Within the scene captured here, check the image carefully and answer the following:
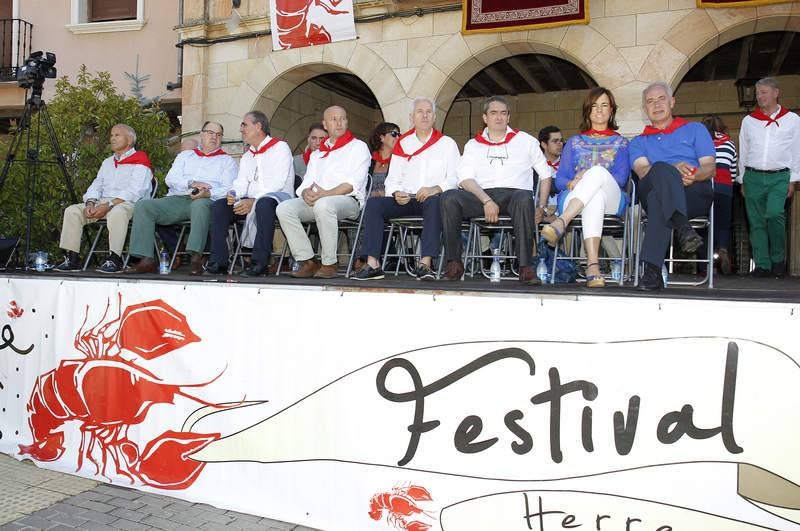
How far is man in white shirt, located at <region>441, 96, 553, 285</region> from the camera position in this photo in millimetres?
4586

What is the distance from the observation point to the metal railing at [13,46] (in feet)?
41.8

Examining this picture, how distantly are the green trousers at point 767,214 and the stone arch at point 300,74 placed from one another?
3891mm

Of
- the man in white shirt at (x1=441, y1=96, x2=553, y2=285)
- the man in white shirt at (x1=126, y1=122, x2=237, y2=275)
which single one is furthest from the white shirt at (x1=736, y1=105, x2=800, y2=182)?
the man in white shirt at (x1=126, y1=122, x2=237, y2=275)

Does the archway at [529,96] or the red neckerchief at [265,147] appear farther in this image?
the archway at [529,96]

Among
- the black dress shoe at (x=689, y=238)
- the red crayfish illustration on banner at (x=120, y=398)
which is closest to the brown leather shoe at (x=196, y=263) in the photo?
the red crayfish illustration on banner at (x=120, y=398)

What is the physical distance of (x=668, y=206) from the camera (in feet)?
12.2

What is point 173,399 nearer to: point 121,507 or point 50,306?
point 121,507

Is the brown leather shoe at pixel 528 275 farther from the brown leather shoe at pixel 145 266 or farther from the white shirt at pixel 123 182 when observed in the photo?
the white shirt at pixel 123 182

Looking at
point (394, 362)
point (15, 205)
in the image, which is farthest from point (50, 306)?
point (15, 205)

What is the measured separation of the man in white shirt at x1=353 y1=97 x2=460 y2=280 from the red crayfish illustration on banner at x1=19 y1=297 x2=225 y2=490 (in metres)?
1.51

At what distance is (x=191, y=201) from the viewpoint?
5973 millimetres

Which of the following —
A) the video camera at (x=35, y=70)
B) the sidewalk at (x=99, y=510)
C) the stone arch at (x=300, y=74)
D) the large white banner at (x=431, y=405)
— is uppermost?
the stone arch at (x=300, y=74)

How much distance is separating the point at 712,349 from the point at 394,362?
133 cm

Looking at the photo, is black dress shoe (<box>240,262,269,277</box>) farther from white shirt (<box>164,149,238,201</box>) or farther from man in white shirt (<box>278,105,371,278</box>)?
white shirt (<box>164,149,238,201</box>)
